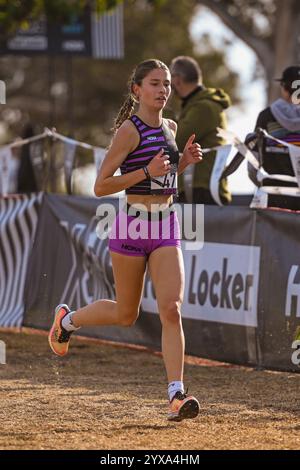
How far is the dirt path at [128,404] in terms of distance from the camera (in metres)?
6.57

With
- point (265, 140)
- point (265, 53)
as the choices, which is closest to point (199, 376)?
point (265, 140)

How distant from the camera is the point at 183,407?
689cm

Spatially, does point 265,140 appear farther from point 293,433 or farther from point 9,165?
point 9,165

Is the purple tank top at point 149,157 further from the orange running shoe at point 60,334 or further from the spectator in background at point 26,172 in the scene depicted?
the spectator in background at point 26,172

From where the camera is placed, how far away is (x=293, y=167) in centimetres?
948

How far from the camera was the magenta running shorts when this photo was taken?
23.6ft

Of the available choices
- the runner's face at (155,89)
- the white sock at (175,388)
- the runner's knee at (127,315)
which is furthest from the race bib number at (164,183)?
the white sock at (175,388)

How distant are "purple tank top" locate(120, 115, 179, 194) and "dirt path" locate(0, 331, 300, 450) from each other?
1378 mm

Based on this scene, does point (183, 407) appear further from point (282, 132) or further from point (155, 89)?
point (282, 132)

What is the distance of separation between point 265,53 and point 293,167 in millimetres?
14412

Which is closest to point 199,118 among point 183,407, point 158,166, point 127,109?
point 127,109

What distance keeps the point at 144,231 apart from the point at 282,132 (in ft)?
10.0

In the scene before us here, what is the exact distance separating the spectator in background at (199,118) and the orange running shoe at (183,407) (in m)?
3.58
